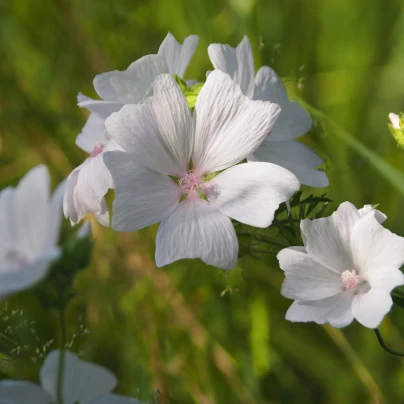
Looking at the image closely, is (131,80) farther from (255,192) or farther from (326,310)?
(326,310)

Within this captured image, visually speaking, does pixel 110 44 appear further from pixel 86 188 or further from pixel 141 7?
pixel 86 188

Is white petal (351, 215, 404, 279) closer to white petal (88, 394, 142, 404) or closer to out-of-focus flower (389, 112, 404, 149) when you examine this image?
out-of-focus flower (389, 112, 404, 149)

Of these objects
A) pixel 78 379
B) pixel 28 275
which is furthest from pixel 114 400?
pixel 28 275

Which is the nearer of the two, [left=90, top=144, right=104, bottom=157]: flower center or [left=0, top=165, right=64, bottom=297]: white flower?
[left=0, top=165, right=64, bottom=297]: white flower

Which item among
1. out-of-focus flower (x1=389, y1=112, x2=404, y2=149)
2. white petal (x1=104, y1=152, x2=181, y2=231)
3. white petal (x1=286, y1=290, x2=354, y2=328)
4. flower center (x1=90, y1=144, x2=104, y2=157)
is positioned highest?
out-of-focus flower (x1=389, y1=112, x2=404, y2=149)

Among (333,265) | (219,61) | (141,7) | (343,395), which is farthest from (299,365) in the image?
(141,7)

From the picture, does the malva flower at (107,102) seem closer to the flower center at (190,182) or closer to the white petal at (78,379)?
the flower center at (190,182)

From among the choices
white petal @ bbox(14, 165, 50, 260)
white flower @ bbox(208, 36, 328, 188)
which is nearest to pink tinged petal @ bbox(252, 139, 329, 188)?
white flower @ bbox(208, 36, 328, 188)
